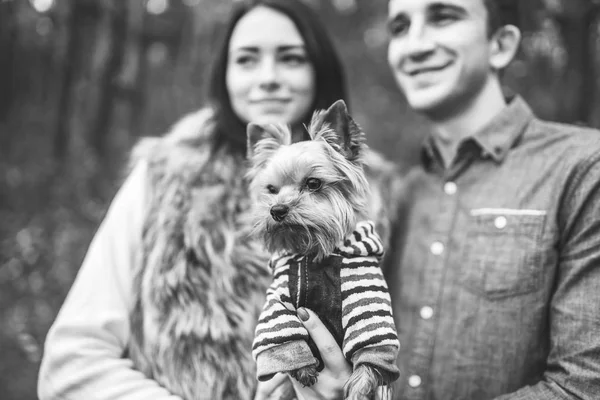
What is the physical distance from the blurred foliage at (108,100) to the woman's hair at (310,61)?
83.0 inches

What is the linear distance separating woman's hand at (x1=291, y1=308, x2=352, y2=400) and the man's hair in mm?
2183

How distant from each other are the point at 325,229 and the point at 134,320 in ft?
4.58

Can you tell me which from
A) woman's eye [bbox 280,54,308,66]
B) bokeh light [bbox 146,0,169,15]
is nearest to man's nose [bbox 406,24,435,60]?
woman's eye [bbox 280,54,308,66]

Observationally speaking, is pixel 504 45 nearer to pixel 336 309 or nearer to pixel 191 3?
pixel 336 309

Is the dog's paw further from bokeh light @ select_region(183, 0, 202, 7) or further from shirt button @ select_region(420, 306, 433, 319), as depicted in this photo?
bokeh light @ select_region(183, 0, 202, 7)

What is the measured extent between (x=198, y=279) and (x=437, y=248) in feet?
4.55

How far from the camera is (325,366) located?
6.96 ft

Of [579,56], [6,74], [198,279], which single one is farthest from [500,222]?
[6,74]

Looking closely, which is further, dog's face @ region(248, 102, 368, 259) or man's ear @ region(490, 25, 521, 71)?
man's ear @ region(490, 25, 521, 71)

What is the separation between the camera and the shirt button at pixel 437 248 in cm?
281

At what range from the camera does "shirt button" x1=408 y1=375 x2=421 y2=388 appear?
269 centimetres

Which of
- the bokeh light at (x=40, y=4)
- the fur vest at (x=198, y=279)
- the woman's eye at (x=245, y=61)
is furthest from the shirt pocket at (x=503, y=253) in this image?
the bokeh light at (x=40, y=4)

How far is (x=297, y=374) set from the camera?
6.40 feet

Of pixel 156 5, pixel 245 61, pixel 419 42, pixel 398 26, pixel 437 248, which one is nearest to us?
pixel 437 248
